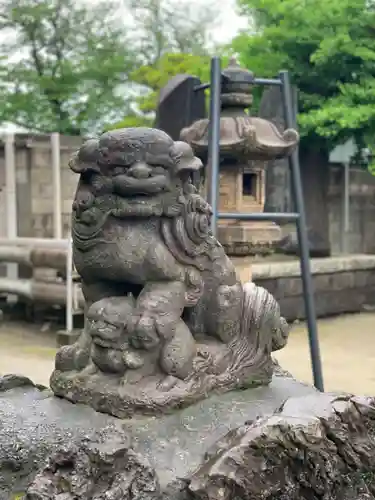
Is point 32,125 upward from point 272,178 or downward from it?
upward

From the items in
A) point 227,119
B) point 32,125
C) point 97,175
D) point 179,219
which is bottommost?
point 179,219

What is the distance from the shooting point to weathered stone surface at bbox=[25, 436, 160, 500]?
4.82 ft

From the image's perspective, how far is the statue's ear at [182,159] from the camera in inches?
73.5

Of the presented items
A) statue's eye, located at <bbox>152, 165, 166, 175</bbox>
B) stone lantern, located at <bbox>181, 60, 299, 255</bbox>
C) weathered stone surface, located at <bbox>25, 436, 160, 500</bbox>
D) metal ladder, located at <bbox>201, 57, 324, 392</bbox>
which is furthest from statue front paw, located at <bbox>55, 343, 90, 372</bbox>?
stone lantern, located at <bbox>181, 60, 299, 255</bbox>

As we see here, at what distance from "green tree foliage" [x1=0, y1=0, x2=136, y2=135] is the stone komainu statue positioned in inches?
315

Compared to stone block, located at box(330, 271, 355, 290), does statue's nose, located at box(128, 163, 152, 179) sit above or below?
above

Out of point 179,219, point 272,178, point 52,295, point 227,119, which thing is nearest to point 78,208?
point 179,219

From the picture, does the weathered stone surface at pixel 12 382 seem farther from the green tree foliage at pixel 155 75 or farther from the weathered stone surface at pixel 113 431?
the green tree foliage at pixel 155 75

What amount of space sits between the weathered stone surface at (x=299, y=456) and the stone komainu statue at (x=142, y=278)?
267mm

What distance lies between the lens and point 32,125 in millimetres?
9914

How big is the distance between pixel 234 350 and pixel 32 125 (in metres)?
8.48

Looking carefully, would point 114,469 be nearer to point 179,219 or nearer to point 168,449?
point 168,449

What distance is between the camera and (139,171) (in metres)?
1.80

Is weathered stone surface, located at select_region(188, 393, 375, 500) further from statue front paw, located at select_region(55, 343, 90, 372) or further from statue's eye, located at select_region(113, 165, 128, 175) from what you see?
statue's eye, located at select_region(113, 165, 128, 175)
